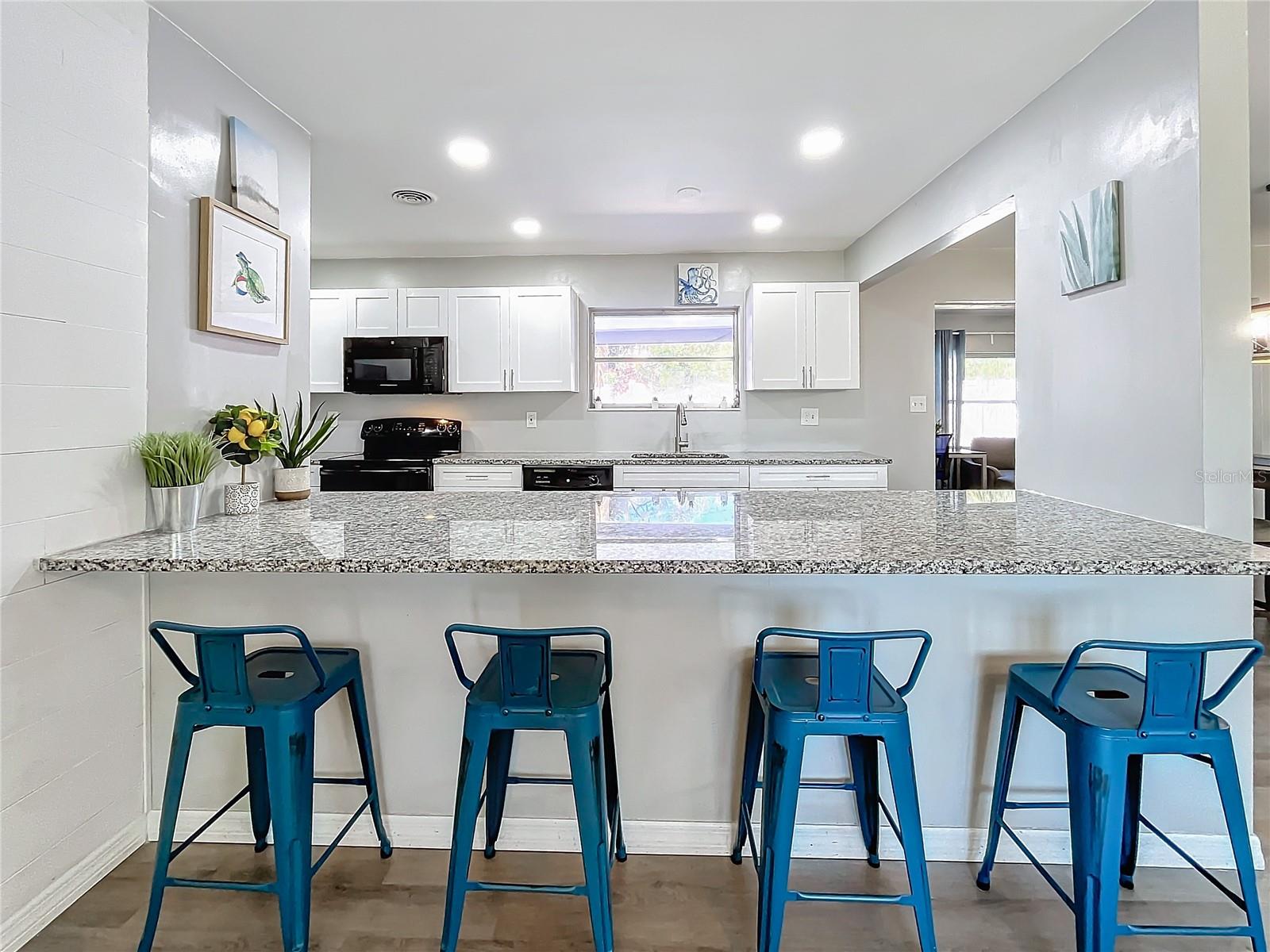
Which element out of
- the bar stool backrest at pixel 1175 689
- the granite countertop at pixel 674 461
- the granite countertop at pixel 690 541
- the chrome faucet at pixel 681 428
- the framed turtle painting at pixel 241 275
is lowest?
the bar stool backrest at pixel 1175 689

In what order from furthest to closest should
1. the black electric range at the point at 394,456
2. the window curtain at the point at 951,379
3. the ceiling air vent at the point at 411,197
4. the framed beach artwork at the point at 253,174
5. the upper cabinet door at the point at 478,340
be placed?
the window curtain at the point at 951,379
the upper cabinet door at the point at 478,340
the black electric range at the point at 394,456
the ceiling air vent at the point at 411,197
the framed beach artwork at the point at 253,174

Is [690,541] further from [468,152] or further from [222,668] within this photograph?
[468,152]

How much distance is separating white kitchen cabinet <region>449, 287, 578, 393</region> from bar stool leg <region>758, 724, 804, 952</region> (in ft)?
10.7

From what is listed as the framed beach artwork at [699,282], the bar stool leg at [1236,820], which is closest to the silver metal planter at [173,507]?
the bar stool leg at [1236,820]

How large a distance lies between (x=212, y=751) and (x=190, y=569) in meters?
0.79

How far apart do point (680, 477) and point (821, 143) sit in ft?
6.33

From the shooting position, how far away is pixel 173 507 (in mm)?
1878

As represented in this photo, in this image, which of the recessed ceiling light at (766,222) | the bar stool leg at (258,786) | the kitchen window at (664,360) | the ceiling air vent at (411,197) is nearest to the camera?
the bar stool leg at (258,786)

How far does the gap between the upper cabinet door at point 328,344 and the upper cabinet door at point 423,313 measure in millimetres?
368

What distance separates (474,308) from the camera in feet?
14.4

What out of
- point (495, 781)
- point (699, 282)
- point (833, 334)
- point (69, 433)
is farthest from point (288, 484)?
point (833, 334)

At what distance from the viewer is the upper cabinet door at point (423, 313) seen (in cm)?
439

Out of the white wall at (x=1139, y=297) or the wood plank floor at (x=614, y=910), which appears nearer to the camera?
the wood plank floor at (x=614, y=910)

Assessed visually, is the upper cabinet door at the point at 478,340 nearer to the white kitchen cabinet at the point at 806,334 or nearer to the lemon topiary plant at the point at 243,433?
the white kitchen cabinet at the point at 806,334
